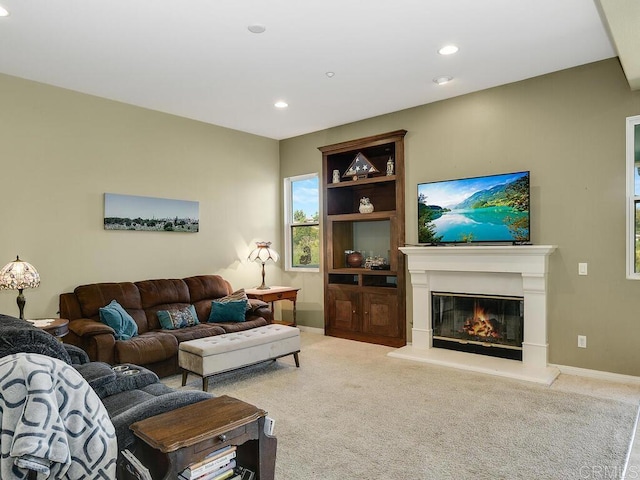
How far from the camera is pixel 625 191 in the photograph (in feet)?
13.0

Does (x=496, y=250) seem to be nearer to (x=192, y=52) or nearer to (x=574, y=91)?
(x=574, y=91)

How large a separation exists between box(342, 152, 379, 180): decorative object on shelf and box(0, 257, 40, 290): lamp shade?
3.79 m

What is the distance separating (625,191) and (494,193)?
1133 mm

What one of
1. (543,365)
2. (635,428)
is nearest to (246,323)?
(543,365)

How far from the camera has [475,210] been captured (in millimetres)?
4750

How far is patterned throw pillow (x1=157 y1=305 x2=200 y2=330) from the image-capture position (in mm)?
4727

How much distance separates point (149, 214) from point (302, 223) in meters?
2.32

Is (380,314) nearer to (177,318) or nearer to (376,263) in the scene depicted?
(376,263)

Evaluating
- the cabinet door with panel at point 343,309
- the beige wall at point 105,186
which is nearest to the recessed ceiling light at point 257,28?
the beige wall at point 105,186

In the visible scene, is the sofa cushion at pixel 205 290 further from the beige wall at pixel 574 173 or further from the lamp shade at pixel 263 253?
the beige wall at pixel 574 173

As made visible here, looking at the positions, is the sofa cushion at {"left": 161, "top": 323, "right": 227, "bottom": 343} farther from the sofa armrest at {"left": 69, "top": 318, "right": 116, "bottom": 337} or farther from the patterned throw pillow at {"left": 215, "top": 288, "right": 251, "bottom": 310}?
the sofa armrest at {"left": 69, "top": 318, "right": 116, "bottom": 337}

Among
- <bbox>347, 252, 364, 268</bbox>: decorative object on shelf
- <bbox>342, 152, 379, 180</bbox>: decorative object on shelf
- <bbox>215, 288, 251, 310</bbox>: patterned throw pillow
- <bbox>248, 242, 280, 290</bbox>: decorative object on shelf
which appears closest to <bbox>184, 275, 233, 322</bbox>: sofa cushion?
<bbox>215, 288, 251, 310</bbox>: patterned throw pillow

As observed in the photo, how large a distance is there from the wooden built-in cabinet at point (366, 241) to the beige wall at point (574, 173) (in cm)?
100

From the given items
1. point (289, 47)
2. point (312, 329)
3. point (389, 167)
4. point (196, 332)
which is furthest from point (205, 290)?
point (289, 47)
